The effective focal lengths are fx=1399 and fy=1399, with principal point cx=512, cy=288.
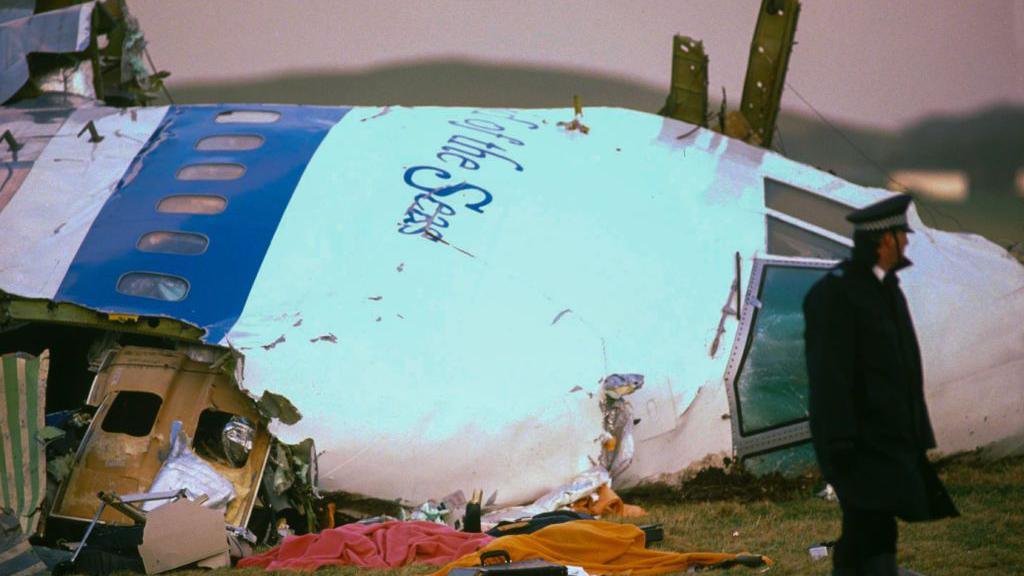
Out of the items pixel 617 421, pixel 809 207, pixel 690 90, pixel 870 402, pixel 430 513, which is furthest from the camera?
pixel 690 90

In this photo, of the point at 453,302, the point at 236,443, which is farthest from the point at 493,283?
the point at 236,443

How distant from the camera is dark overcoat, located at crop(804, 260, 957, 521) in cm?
625

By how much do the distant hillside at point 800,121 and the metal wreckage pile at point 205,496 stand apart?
506 centimetres

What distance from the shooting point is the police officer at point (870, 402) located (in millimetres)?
6258

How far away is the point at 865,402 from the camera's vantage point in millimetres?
6363

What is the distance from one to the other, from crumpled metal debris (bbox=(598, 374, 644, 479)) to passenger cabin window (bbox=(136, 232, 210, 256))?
3460 mm

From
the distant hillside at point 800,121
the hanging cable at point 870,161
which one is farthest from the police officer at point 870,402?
the hanging cable at point 870,161

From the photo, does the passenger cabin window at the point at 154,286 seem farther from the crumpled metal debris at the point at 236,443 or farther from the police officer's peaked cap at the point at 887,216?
the police officer's peaked cap at the point at 887,216

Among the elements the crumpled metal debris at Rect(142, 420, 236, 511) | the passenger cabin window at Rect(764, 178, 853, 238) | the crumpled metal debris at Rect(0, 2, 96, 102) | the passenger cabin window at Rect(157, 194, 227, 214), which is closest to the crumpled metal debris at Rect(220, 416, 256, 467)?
the crumpled metal debris at Rect(142, 420, 236, 511)

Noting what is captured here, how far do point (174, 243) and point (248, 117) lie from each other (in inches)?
79.2

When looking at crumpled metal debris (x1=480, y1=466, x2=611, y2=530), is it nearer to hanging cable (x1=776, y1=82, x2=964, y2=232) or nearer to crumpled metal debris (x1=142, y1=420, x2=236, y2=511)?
crumpled metal debris (x1=142, y1=420, x2=236, y2=511)

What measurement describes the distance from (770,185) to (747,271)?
3.73 feet

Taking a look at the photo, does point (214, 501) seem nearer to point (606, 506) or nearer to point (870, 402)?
point (606, 506)

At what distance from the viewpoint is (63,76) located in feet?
45.7
